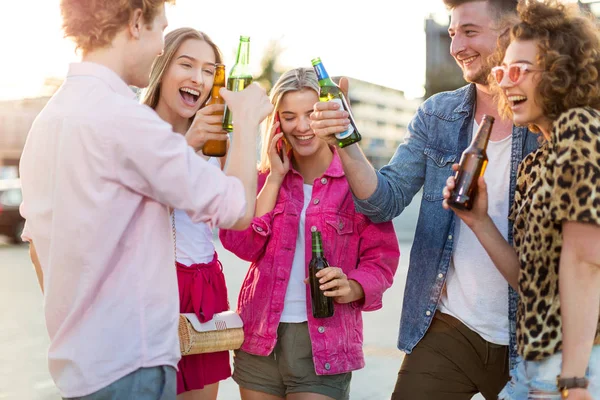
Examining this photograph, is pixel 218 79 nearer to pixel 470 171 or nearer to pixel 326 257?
pixel 326 257

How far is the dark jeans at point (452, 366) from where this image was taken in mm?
3197

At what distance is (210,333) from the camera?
10.8ft

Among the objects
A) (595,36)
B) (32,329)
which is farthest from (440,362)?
(32,329)

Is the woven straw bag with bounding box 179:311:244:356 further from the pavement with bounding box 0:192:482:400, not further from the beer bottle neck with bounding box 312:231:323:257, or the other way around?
the pavement with bounding box 0:192:482:400

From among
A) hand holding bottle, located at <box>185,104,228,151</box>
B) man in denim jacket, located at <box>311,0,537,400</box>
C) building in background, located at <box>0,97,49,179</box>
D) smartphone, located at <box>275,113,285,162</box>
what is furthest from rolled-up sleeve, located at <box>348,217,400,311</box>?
building in background, located at <box>0,97,49,179</box>

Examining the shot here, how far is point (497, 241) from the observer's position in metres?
2.77

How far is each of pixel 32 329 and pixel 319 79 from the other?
21.1ft

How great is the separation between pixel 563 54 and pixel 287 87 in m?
1.40

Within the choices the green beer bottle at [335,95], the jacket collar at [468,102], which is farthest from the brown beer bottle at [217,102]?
the jacket collar at [468,102]

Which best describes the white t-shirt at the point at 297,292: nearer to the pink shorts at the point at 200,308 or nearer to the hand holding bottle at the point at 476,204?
the pink shorts at the point at 200,308

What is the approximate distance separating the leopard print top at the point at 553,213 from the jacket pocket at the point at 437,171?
32.4 inches

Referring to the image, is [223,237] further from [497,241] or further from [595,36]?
[595,36]

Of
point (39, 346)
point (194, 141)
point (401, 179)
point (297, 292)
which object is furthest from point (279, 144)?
point (39, 346)

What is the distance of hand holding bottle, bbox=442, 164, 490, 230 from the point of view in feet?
8.99
